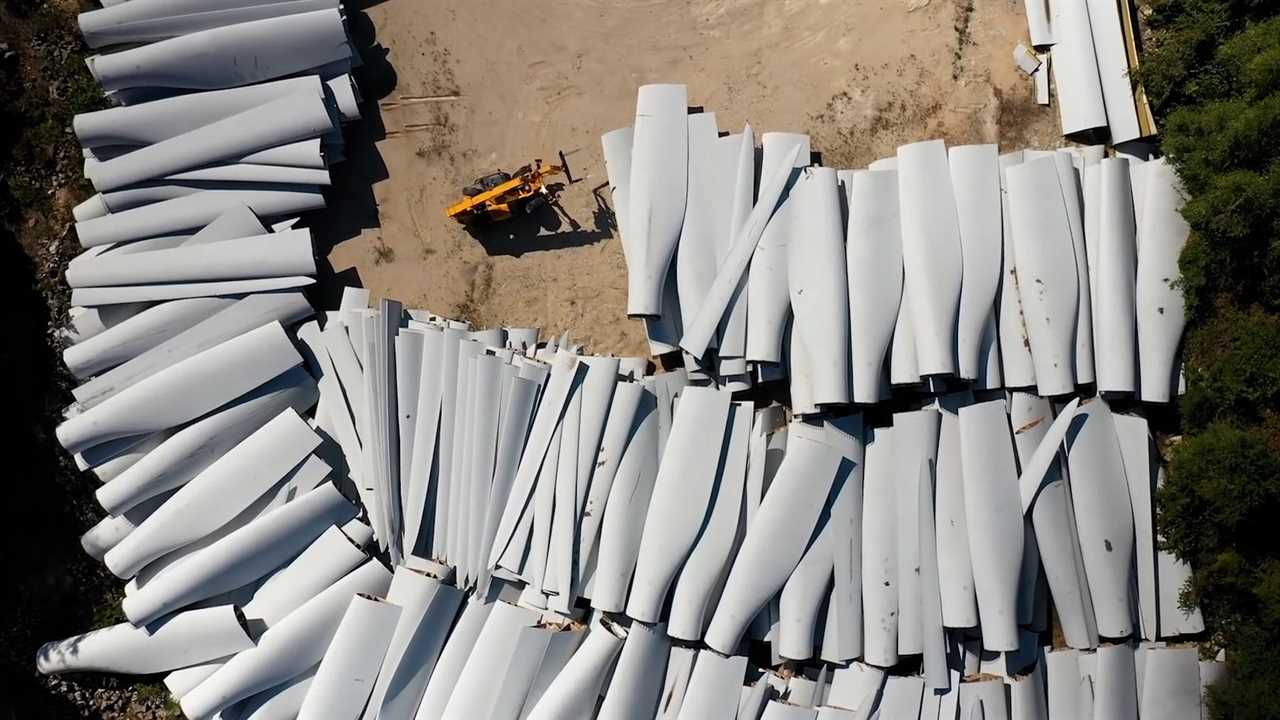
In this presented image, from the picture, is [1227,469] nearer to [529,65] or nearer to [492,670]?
[492,670]

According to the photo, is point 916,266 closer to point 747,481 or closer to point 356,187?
point 747,481

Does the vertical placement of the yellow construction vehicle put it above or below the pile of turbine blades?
above

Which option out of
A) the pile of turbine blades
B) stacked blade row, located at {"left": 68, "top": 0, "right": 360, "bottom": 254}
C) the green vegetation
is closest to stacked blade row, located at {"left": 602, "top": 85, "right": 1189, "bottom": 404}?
the pile of turbine blades

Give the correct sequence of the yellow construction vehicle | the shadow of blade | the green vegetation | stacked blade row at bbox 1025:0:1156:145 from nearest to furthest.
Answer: the green vegetation, stacked blade row at bbox 1025:0:1156:145, the yellow construction vehicle, the shadow of blade

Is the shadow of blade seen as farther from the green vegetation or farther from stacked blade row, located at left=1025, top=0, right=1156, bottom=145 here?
the green vegetation

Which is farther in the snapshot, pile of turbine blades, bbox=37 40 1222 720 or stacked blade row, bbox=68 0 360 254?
stacked blade row, bbox=68 0 360 254

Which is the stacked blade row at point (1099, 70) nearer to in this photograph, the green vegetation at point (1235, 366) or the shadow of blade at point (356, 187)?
the green vegetation at point (1235, 366)

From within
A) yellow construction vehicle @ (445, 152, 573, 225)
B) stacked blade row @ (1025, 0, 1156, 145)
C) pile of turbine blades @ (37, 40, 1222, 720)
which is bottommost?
pile of turbine blades @ (37, 40, 1222, 720)

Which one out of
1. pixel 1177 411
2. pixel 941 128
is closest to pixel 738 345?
pixel 941 128
